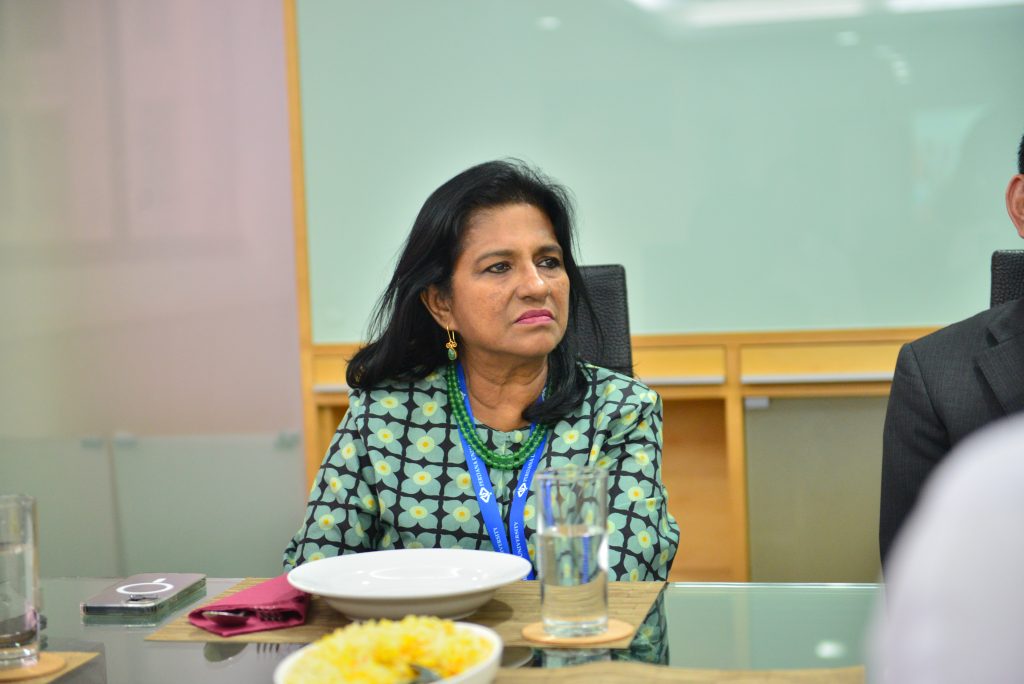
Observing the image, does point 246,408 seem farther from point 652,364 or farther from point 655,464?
point 655,464

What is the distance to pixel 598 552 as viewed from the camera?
1.13 meters

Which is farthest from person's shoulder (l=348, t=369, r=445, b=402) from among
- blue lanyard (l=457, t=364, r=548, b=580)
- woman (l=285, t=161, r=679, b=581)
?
blue lanyard (l=457, t=364, r=548, b=580)

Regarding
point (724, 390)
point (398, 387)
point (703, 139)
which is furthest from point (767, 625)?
point (703, 139)

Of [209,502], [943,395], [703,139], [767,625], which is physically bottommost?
[209,502]

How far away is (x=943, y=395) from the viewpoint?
163 cm

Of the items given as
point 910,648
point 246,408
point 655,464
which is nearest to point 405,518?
point 655,464

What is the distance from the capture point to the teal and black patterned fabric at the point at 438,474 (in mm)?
1728

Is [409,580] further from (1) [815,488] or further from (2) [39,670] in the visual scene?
(1) [815,488]

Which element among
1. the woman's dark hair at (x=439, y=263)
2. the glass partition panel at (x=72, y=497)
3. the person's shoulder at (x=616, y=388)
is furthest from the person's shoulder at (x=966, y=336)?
the glass partition panel at (x=72, y=497)

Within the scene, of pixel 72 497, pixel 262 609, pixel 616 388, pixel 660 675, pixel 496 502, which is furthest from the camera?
pixel 72 497

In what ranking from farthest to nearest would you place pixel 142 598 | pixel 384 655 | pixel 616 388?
pixel 616 388 → pixel 142 598 → pixel 384 655

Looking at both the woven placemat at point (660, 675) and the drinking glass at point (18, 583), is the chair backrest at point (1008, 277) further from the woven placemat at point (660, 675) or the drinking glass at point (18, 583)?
the drinking glass at point (18, 583)

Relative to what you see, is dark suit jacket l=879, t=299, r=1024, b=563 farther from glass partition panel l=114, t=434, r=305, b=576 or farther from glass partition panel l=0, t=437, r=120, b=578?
glass partition panel l=0, t=437, r=120, b=578

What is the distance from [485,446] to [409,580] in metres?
0.51
